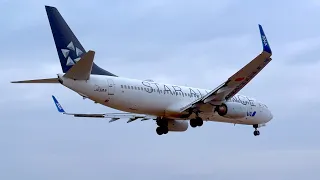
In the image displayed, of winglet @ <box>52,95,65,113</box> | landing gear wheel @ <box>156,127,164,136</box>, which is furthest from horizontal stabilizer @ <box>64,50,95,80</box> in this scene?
landing gear wheel @ <box>156,127,164,136</box>

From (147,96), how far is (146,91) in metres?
0.36

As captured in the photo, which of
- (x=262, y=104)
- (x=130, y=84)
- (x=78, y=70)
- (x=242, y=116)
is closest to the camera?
(x=78, y=70)

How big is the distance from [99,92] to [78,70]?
259cm

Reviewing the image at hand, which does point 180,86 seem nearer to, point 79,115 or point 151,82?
point 151,82

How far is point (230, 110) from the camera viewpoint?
5422cm

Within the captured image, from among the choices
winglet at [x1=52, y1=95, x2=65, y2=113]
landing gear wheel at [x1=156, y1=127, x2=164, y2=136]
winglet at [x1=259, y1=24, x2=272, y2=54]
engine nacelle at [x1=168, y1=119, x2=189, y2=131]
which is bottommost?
landing gear wheel at [x1=156, y1=127, x2=164, y2=136]

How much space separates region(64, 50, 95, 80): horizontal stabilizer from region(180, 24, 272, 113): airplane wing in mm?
9111

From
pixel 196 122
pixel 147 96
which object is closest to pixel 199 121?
pixel 196 122

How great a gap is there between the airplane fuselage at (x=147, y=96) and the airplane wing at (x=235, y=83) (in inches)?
34.6

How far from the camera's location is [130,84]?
5188cm

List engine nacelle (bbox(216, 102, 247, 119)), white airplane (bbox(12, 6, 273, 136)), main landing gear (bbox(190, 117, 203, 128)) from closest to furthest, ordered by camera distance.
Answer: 1. white airplane (bbox(12, 6, 273, 136))
2. engine nacelle (bbox(216, 102, 247, 119))
3. main landing gear (bbox(190, 117, 203, 128))

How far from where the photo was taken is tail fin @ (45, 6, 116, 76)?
51.2m

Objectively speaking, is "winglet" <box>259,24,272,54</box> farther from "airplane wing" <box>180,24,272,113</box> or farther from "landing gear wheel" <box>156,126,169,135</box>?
"landing gear wheel" <box>156,126,169,135</box>

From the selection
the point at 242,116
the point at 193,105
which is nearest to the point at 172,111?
the point at 193,105
